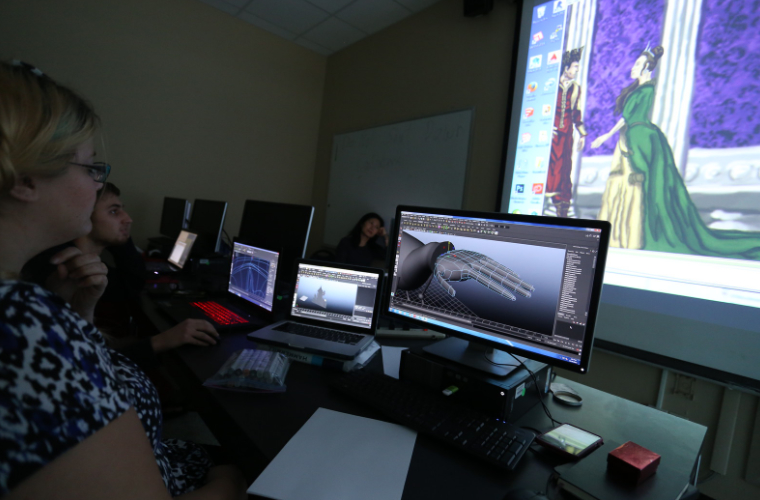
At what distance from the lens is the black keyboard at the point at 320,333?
116cm

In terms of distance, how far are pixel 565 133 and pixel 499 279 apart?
158cm

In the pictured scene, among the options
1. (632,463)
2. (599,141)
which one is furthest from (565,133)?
(632,463)

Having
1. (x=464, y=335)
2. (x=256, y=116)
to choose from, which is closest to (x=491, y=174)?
(x=464, y=335)

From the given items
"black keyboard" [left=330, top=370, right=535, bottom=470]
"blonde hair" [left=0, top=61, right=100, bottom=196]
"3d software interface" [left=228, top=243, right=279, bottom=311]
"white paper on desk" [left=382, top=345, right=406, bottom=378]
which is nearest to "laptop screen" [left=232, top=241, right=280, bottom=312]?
"3d software interface" [left=228, top=243, right=279, bottom=311]

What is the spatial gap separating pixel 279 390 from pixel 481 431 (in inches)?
17.7

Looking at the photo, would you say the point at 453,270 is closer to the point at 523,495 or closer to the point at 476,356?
the point at 476,356

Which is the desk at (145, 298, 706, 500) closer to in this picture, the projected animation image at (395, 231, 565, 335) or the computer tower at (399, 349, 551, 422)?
the computer tower at (399, 349, 551, 422)

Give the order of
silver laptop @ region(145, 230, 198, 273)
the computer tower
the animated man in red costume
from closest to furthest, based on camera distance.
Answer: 1. the computer tower
2. the animated man in red costume
3. silver laptop @ region(145, 230, 198, 273)

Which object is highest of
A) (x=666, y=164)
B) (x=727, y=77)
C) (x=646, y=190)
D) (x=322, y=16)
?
(x=322, y=16)

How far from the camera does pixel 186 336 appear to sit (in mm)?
1095

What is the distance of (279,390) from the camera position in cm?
86

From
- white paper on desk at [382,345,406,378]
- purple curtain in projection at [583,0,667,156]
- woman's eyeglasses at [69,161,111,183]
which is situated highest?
purple curtain in projection at [583,0,667,156]

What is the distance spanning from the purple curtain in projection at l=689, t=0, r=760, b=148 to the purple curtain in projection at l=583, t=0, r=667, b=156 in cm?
20

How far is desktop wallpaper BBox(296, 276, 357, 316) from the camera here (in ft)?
4.12
